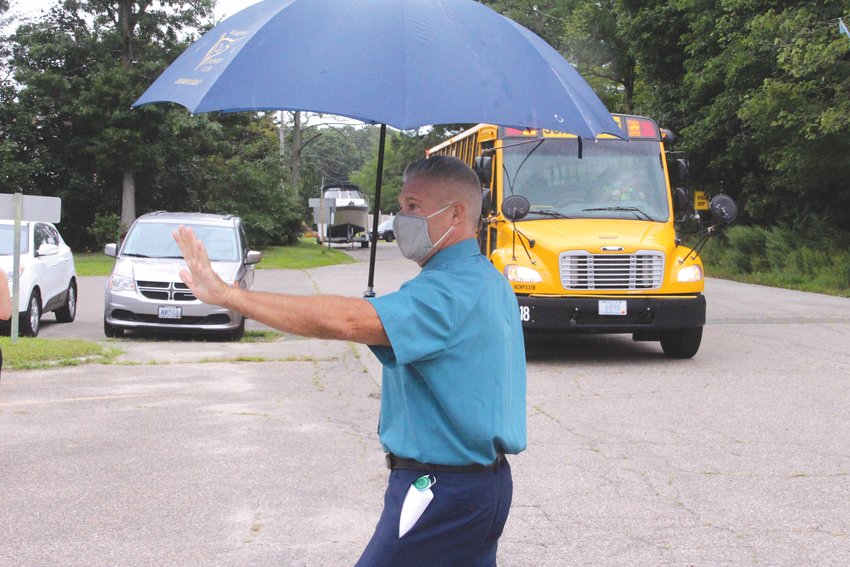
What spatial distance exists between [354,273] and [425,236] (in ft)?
92.9

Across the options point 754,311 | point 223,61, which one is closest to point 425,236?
point 223,61

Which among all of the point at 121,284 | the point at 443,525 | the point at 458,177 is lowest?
the point at 121,284

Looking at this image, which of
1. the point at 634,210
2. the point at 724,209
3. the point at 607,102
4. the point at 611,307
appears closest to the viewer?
the point at 724,209

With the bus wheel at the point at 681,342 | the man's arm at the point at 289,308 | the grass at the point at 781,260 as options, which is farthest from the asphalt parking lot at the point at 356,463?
the grass at the point at 781,260

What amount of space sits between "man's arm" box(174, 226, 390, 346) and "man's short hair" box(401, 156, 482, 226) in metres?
0.52

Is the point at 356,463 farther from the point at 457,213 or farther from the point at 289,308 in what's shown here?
the point at 289,308

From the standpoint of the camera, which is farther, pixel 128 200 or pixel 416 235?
pixel 128 200

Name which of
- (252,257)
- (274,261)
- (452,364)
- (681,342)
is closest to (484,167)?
(681,342)

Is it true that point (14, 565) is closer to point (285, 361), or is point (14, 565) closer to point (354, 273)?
point (285, 361)

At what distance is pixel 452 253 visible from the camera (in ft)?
9.15

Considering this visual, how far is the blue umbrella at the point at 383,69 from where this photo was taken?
353cm

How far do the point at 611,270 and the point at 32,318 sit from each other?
8.11 metres

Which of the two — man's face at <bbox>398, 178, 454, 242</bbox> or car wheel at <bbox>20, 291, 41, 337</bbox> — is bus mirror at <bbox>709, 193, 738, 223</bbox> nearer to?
man's face at <bbox>398, 178, 454, 242</bbox>

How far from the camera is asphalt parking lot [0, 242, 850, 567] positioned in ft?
16.9
